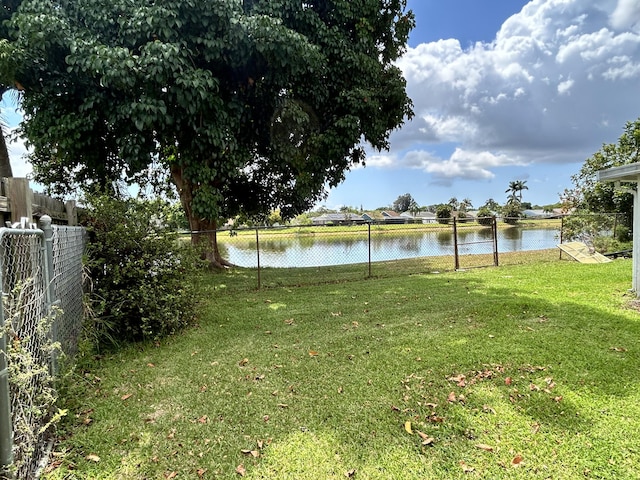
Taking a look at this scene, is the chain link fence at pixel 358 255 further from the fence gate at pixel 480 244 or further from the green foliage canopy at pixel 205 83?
the green foliage canopy at pixel 205 83

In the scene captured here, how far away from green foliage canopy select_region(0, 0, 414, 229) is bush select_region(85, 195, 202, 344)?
2.25 meters

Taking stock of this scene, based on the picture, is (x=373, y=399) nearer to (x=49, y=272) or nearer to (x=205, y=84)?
(x=49, y=272)

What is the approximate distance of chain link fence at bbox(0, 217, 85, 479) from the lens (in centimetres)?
169

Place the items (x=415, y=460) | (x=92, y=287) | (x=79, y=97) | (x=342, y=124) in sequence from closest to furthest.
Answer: (x=415, y=460) < (x=92, y=287) < (x=79, y=97) < (x=342, y=124)

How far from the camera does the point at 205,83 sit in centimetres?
601

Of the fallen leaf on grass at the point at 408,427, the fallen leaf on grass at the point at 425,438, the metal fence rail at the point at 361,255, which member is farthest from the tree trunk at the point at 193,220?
the fallen leaf on grass at the point at 425,438

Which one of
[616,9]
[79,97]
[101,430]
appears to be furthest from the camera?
[616,9]

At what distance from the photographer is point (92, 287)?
3.94 metres

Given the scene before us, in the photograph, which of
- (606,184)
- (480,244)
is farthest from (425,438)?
(606,184)

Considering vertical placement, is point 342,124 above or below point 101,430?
above

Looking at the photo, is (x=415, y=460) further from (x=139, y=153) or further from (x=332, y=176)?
(x=332, y=176)

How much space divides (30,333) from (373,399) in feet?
7.57

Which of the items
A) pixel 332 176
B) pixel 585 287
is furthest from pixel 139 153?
pixel 585 287

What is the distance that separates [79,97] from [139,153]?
141 cm
